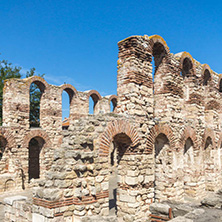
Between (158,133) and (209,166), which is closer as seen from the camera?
(158,133)

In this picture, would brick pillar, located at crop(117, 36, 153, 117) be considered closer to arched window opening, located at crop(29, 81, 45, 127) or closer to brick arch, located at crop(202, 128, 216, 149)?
brick arch, located at crop(202, 128, 216, 149)

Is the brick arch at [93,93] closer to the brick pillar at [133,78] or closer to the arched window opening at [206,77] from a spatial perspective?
the arched window opening at [206,77]

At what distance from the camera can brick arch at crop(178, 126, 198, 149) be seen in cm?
929

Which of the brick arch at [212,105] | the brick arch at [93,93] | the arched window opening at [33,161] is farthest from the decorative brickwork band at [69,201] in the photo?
the arched window opening at [33,161]

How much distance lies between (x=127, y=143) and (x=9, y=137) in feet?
22.8

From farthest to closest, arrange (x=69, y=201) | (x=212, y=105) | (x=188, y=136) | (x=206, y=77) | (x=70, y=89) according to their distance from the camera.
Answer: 1. (x=70, y=89)
2. (x=206, y=77)
3. (x=212, y=105)
4. (x=188, y=136)
5. (x=69, y=201)

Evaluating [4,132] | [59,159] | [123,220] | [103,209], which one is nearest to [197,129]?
[123,220]

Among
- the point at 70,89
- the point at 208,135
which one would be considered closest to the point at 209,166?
the point at 208,135

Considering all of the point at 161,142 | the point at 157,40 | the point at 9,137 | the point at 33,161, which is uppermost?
the point at 157,40

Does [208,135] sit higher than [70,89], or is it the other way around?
[70,89]

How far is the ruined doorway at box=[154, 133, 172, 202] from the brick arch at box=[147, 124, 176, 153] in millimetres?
183

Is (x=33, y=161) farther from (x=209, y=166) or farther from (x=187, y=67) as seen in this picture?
(x=187, y=67)

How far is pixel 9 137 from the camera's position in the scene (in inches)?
462

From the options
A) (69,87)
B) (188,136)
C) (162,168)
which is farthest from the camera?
(69,87)
